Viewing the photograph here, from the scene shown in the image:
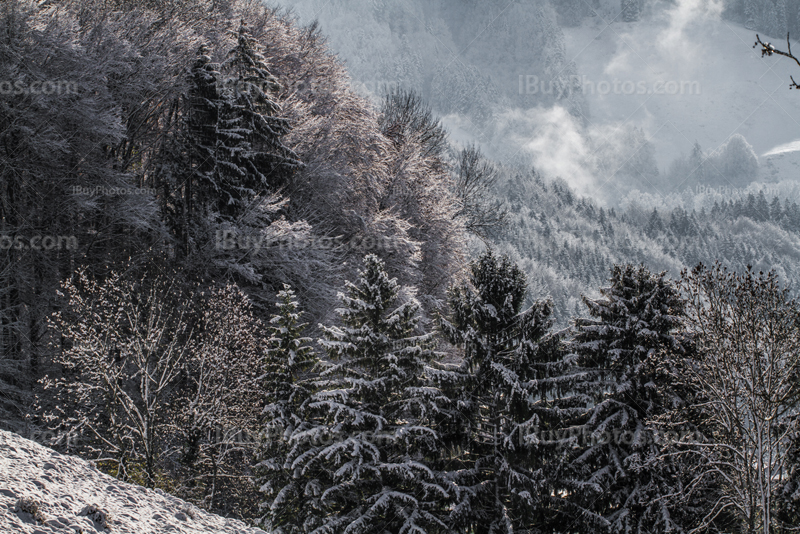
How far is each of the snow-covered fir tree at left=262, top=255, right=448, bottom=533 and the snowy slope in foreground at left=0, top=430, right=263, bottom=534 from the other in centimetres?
434

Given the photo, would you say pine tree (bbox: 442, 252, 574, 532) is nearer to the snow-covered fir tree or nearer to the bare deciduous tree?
the snow-covered fir tree

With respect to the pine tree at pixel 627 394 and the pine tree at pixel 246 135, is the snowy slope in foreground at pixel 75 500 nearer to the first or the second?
the pine tree at pixel 627 394

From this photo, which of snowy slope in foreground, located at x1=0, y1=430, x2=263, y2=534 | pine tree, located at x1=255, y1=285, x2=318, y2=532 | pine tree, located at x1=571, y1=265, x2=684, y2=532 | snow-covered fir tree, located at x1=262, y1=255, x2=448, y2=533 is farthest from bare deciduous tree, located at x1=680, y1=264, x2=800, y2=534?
snowy slope in foreground, located at x1=0, y1=430, x2=263, y2=534

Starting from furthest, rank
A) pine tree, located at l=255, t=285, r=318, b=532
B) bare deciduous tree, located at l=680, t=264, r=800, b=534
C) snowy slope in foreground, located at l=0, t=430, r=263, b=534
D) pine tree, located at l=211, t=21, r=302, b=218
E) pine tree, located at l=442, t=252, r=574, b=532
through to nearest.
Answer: pine tree, located at l=211, t=21, r=302, b=218
pine tree, located at l=442, t=252, r=574, b=532
pine tree, located at l=255, t=285, r=318, b=532
bare deciduous tree, located at l=680, t=264, r=800, b=534
snowy slope in foreground, located at l=0, t=430, r=263, b=534

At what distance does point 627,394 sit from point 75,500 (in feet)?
44.9

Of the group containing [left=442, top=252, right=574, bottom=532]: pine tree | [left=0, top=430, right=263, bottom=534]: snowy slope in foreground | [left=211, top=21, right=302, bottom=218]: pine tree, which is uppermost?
[left=211, top=21, right=302, bottom=218]: pine tree

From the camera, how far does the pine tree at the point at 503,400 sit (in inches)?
575

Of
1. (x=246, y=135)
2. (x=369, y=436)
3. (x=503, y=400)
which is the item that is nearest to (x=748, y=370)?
(x=503, y=400)

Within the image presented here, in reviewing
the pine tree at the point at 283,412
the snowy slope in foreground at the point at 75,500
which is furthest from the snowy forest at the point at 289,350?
the snowy slope in foreground at the point at 75,500

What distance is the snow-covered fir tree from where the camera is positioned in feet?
42.9

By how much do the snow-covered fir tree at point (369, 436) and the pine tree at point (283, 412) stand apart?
0.08 meters

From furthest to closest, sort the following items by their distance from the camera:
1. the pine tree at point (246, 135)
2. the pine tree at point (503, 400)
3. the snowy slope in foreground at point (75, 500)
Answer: the pine tree at point (246, 135) → the pine tree at point (503, 400) → the snowy slope in foreground at point (75, 500)

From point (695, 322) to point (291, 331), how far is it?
32.8 ft

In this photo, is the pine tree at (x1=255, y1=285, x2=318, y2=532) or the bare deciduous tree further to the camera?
the pine tree at (x1=255, y1=285, x2=318, y2=532)
